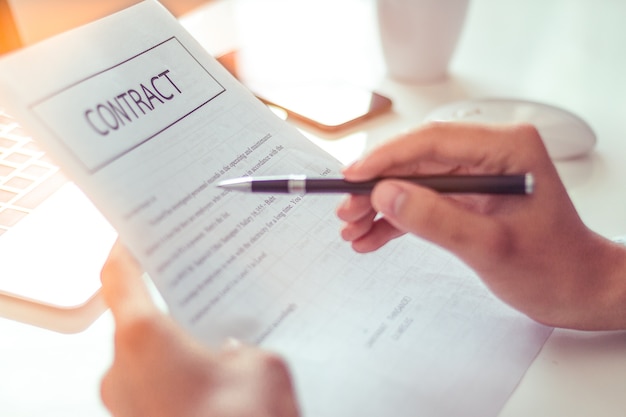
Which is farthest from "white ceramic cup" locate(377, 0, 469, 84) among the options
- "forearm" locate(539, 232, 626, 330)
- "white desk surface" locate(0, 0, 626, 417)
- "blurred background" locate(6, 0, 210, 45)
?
"forearm" locate(539, 232, 626, 330)

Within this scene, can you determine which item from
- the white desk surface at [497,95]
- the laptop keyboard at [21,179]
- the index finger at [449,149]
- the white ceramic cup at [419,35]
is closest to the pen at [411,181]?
the index finger at [449,149]

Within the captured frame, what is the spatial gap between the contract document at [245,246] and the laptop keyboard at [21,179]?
173 millimetres

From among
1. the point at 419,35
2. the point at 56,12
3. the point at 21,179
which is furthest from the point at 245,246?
the point at 56,12

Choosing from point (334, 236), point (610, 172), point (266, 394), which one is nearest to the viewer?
point (266, 394)

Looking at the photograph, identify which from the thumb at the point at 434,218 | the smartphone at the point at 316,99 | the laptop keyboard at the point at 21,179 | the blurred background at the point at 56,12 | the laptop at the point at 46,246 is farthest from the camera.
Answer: the blurred background at the point at 56,12

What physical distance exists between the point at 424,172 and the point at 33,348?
0.33m

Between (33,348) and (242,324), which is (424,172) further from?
(33,348)

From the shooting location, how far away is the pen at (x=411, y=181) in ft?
1.48

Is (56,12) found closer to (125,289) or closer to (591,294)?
(125,289)

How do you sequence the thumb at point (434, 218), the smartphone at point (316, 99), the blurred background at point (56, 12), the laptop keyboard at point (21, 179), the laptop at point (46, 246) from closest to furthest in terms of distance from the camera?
the thumb at point (434, 218) < the laptop at point (46, 246) < the laptop keyboard at point (21, 179) < the smartphone at point (316, 99) < the blurred background at point (56, 12)

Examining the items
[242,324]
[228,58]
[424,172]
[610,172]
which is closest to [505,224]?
[424,172]

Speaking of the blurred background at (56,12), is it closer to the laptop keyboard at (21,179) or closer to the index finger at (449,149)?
the laptop keyboard at (21,179)

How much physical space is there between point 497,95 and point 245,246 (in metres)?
0.56

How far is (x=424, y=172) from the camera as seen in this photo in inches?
20.6
